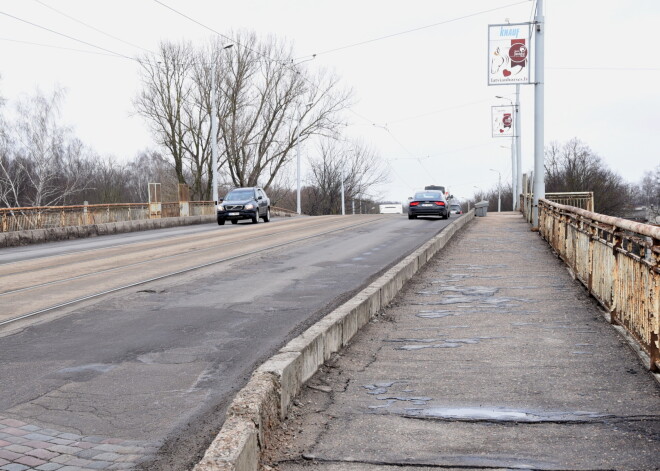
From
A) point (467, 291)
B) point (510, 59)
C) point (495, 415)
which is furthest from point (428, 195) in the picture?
point (495, 415)

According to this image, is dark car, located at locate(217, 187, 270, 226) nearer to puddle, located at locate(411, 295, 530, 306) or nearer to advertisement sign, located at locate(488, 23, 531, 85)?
advertisement sign, located at locate(488, 23, 531, 85)

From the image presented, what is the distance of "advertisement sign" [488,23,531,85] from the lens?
2348 centimetres

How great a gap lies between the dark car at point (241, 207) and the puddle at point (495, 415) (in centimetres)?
2899

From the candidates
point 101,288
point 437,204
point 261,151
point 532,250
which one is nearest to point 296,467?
point 101,288

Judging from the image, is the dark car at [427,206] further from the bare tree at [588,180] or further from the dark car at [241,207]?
the bare tree at [588,180]

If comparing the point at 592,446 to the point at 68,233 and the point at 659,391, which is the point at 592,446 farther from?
the point at 68,233

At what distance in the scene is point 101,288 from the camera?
1115 cm

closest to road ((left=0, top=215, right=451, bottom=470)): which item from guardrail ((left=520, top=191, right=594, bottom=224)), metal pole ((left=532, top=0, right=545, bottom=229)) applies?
metal pole ((left=532, top=0, right=545, bottom=229))

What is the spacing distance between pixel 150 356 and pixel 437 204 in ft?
95.6

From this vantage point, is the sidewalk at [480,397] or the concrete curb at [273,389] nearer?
the concrete curb at [273,389]

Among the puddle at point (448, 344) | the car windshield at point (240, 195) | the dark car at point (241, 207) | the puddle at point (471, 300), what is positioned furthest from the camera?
the car windshield at point (240, 195)

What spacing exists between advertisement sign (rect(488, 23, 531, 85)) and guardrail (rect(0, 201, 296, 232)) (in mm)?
16314

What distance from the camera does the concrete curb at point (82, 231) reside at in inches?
901

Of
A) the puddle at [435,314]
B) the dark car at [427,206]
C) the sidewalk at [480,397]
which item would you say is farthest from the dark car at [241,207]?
the puddle at [435,314]
